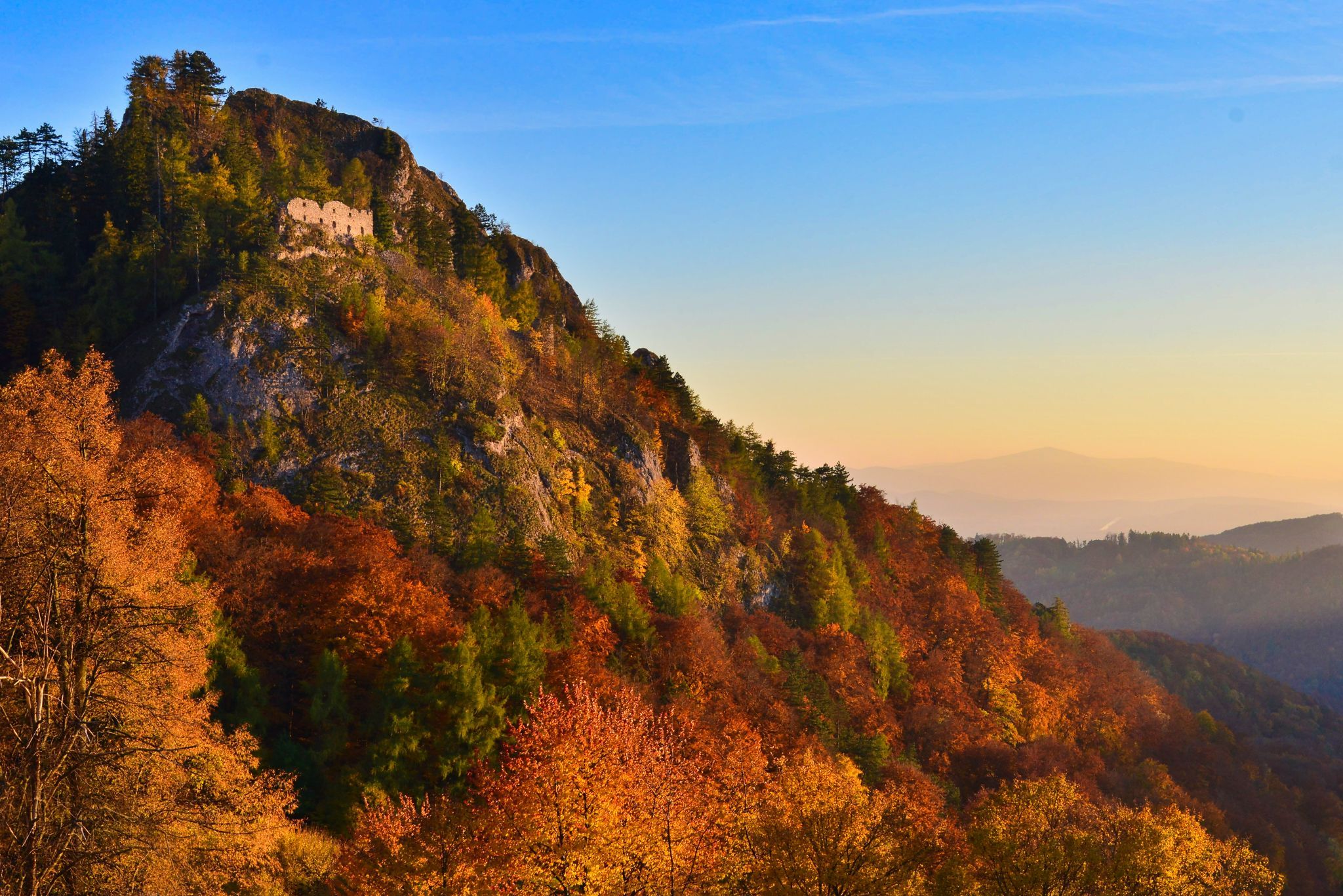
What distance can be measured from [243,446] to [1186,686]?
169432mm

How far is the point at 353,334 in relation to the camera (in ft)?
212

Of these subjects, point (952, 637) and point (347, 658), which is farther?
point (952, 637)

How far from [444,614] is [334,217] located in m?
36.6

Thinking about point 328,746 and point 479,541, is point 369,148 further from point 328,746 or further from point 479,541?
point 328,746

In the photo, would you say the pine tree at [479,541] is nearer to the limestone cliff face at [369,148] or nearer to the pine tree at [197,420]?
the pine tree at [197,420]

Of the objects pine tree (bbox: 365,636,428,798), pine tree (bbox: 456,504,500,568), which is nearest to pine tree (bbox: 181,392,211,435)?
pine tree (bbox: 456,504,500,568)

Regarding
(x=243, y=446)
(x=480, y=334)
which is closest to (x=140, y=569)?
(x=243, y=446)

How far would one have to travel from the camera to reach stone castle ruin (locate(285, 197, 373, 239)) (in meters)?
67.6

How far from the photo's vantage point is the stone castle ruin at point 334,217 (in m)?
67.6

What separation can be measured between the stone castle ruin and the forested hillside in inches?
38.6

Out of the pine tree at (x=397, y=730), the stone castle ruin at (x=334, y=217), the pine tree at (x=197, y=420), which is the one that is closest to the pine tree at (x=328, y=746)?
the pine tree at (x=397, y=730)

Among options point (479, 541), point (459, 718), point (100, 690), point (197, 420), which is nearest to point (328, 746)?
point (459, 718)

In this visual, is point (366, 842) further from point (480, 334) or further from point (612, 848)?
point (480, 334)

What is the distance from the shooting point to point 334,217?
70.3 metres
